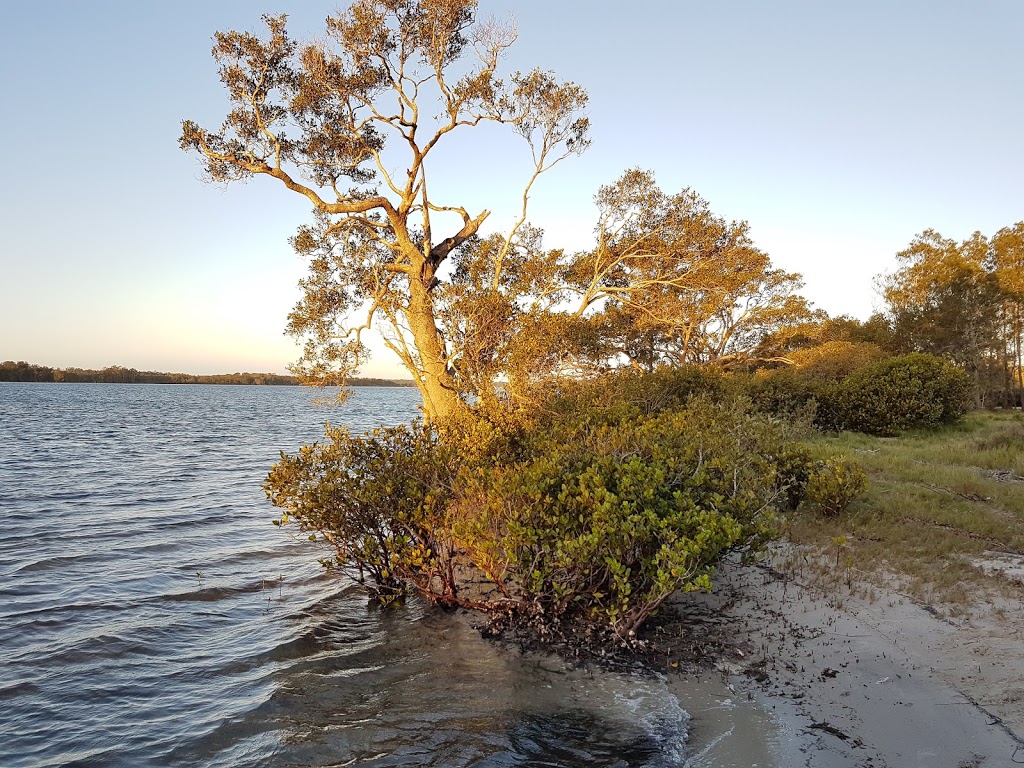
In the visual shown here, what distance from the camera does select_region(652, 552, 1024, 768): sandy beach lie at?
4598 mm

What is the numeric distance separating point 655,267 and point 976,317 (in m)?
24.0

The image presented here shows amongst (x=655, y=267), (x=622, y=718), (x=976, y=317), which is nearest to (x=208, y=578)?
(x=622, y=718)

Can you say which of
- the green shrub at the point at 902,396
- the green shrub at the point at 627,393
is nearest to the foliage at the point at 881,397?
the green shrub at the point at 902,396

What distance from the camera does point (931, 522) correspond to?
9656mm

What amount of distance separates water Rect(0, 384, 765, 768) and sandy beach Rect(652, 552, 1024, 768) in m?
0.73

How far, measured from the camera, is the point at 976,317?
113 feet

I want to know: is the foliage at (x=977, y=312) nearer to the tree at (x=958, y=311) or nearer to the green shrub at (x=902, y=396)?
the tree at (x=958, y=311)

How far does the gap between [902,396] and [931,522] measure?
1263 cm

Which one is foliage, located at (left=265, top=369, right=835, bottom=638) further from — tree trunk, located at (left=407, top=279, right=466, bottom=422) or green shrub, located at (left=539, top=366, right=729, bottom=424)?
tree trunk, located at (left=407, top=279, right=466, bottom=422)

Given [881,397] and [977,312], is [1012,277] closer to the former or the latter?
[977,312]

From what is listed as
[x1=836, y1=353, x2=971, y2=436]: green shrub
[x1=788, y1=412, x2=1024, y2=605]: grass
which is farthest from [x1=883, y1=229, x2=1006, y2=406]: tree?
[x1=788, y1=412, x2=1024, y2=605]: grass

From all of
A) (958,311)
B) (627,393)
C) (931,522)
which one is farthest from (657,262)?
(958,311)

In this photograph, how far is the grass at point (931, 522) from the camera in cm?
763

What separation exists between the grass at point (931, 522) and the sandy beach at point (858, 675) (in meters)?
0.70
